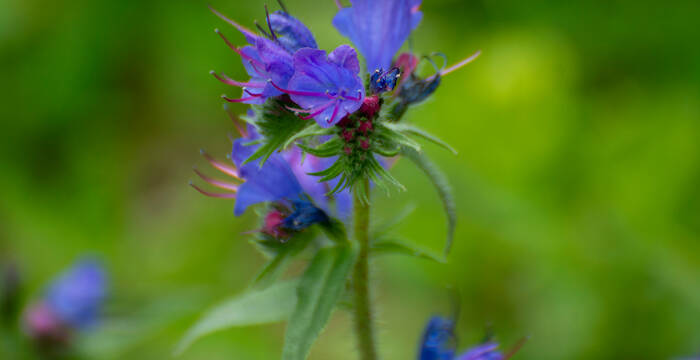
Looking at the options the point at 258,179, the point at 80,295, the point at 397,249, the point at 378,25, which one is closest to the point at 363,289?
the point at 397,249

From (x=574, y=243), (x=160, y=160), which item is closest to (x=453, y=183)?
(x=574, y=243)

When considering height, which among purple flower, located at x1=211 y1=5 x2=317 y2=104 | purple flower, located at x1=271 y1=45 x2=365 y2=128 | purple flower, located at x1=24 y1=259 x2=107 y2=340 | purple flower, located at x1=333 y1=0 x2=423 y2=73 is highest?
purple flower, located at x1=24 y1=259 x2=107 y2=340

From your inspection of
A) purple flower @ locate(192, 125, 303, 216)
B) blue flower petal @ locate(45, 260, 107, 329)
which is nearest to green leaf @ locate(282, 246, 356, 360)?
purple flower @ locate(192, 125, 303, 216)

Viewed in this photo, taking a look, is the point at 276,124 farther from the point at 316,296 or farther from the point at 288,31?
the point at 316,296

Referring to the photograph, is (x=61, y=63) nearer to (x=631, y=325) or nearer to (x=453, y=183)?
(x=453, y=183)

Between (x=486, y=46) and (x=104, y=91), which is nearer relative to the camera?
(x=486, y=46)

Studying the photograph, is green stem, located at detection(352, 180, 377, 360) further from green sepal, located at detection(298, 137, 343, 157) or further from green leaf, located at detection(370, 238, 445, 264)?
green sepal, located at detection(298, 137, 343, 157)
